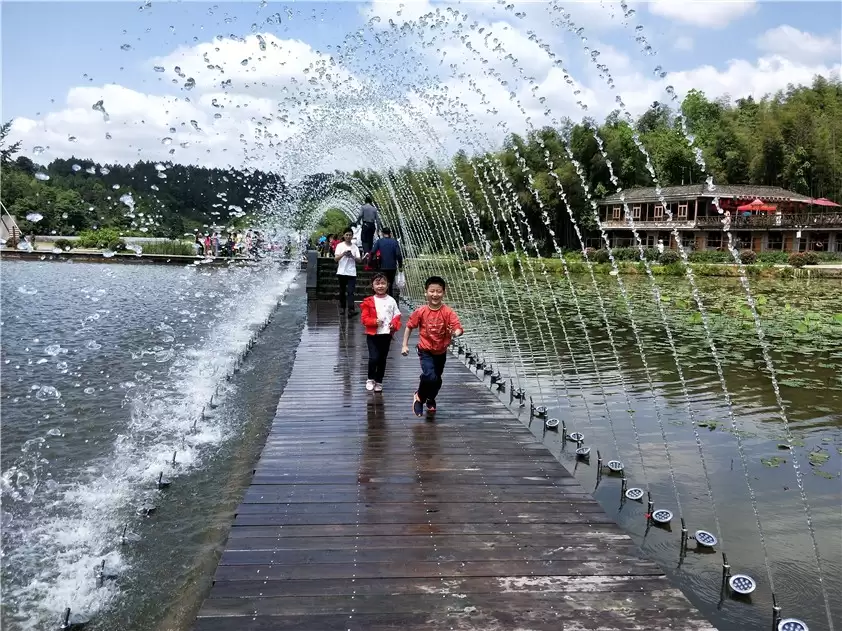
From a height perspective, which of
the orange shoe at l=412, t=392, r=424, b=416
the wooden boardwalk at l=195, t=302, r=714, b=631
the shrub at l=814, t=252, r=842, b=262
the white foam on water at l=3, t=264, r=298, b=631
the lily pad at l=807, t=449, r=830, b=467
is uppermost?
the shrub at l=814, t=252, r=842, b=262

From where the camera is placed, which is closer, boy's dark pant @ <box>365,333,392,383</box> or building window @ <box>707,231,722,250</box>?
boy's dark pant @ <box>365,333,392,383</box>

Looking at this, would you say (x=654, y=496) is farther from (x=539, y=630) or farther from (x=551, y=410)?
(x=539, y=630)

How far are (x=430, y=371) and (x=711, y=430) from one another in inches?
193

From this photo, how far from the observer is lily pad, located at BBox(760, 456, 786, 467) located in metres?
7.91

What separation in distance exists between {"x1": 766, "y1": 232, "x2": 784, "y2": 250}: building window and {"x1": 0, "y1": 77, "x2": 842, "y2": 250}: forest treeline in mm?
11066

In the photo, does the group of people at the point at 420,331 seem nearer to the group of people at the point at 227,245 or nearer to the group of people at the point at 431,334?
the group of people at the point at 431,334

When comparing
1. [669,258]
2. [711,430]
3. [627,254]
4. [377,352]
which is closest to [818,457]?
[711,430]

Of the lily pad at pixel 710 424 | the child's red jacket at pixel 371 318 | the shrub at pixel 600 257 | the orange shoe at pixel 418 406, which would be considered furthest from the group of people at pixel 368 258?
the shrub at pixel 600 257

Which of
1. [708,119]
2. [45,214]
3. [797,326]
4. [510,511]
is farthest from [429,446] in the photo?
[708,119]

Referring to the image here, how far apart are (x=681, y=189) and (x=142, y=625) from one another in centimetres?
6436

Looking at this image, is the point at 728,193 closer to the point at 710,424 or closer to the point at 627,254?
the point at 627,254

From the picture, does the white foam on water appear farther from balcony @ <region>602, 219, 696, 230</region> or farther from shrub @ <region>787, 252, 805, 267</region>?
balcony @ <region>602, 219, 696, 230</region>

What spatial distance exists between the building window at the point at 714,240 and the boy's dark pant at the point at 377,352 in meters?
58.1

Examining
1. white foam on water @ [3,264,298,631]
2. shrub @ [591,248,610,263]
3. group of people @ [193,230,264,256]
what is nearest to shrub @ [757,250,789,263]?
shrub @ [591,248,610,263]
